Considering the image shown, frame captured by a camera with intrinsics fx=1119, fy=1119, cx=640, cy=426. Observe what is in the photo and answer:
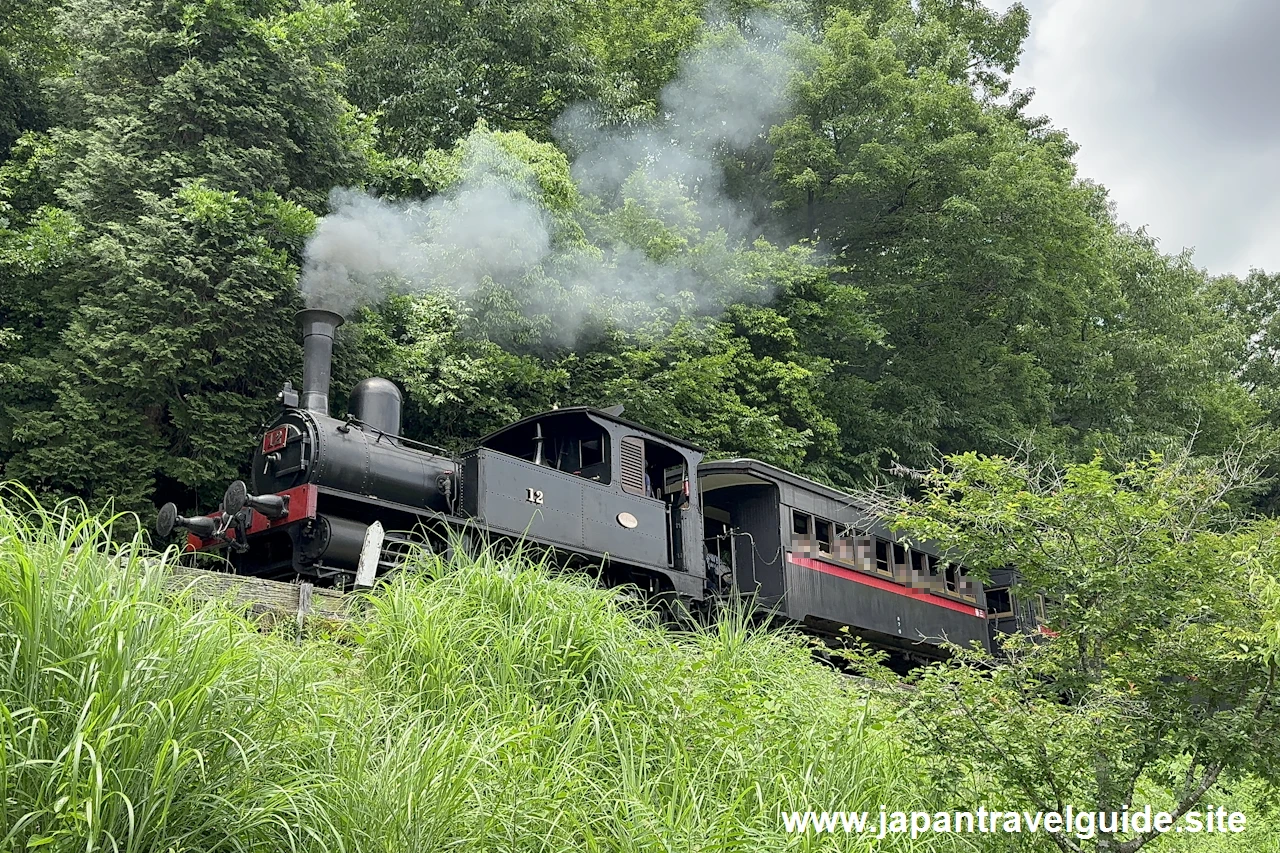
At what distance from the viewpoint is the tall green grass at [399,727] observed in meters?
3.81

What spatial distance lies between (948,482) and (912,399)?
17.7 metres

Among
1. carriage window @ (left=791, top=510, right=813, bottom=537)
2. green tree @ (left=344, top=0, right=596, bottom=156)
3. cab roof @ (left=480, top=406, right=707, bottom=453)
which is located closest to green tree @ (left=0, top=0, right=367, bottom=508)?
green tree @ (left=344, top=0, right=596, bottom=156)

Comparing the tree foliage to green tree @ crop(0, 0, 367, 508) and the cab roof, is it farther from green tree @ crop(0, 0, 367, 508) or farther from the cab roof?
the cab roof

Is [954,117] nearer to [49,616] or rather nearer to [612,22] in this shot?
[612,22]

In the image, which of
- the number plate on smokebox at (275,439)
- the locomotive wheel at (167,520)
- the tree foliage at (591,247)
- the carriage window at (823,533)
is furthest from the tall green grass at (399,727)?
the tree foliage at (591,247)

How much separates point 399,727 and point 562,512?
605 centimetres

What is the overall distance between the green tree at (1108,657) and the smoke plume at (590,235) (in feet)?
35.6

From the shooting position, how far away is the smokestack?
11.1 meters

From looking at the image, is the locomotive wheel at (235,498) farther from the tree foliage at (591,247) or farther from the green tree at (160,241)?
the tree foliage at (591,247)

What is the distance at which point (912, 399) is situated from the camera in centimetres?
2369

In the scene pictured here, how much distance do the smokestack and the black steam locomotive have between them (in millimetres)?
18

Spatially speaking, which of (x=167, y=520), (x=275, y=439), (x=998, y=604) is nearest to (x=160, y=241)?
(x=275, y=439)

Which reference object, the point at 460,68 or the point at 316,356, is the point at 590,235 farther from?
the point at 316,356

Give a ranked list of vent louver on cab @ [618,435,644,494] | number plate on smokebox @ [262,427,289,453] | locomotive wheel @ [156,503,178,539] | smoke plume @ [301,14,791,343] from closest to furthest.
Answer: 1. locomotive wheel @ [156,503,178,539]
2. number plate on smokebox @ [262,427,289,453]
3. vent louver on cab @ [618,435,644,494]
4. smoke plume @ [301,14,791,343]
